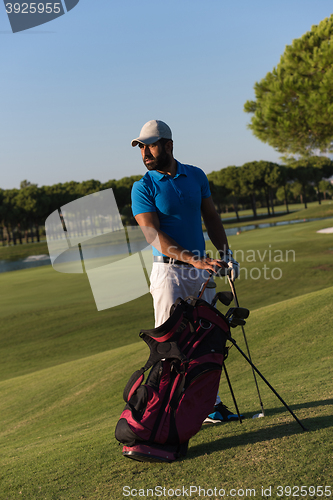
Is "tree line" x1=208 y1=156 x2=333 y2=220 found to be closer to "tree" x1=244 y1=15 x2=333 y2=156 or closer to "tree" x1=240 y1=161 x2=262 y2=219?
"tree" x1=240 y1=161 x2=262 y2=219

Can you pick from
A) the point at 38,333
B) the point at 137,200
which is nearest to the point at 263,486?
the point at 137,200

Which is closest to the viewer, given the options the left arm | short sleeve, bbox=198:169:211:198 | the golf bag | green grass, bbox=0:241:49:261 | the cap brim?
the golf bag

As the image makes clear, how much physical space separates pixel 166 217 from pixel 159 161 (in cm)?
39

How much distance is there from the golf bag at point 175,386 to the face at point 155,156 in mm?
1014

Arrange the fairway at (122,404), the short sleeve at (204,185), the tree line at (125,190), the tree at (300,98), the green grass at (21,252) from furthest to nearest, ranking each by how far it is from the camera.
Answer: the tree line at (125,190), the green grass at (21,252), the tree at (300,98), the short sleeve at (204,185), the fairway at (122,404)

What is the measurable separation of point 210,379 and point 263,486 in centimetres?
67

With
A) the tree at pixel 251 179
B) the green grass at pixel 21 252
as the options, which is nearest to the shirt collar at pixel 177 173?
the green grass at pixel 21 252

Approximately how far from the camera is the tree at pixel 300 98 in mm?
16266

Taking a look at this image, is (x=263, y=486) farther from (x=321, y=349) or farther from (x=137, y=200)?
(x=321, y=349)

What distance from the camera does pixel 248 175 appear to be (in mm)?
74438

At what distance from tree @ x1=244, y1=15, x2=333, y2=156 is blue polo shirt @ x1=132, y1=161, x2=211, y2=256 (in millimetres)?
14987

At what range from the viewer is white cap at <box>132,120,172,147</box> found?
286 cm

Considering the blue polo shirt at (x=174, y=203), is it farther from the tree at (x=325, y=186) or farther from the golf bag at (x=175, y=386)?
the tree at (x=325, y=186)

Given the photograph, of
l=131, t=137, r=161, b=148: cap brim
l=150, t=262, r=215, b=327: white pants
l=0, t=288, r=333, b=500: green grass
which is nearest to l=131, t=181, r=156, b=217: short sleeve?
l=131, t=137, r=161, b=148: cap brim
